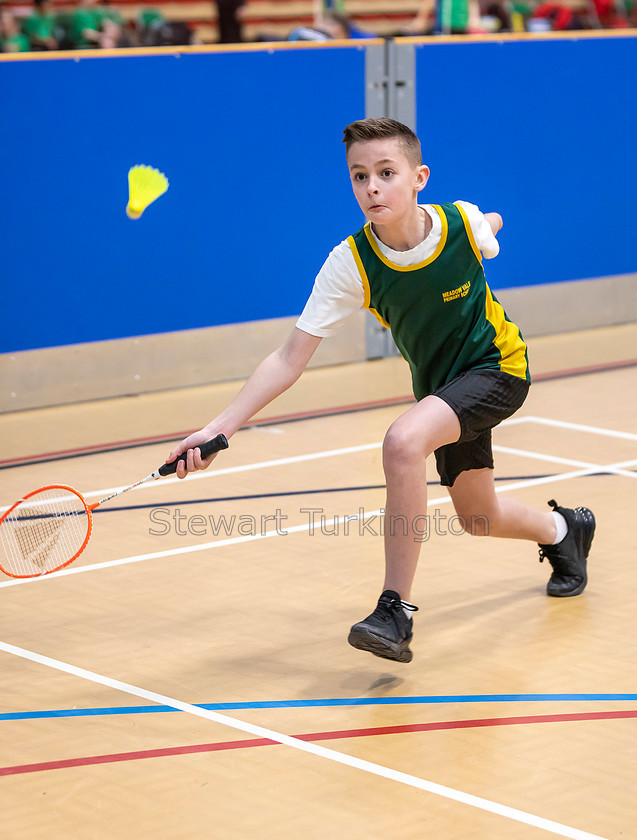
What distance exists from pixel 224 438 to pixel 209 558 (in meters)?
1.50

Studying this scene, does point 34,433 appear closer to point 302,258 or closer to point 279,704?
point 302,258

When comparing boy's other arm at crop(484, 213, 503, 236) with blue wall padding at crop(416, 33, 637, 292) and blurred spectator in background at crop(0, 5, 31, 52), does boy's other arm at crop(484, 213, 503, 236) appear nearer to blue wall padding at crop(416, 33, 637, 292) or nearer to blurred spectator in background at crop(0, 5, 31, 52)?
blue wall padding at crop(416, 33, 637, 292)

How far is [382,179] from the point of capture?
4.40m

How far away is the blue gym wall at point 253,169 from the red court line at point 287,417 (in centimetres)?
111

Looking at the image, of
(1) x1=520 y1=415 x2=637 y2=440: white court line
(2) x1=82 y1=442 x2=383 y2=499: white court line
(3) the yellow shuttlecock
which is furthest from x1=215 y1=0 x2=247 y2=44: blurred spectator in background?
(3) the yellow shuttlecock

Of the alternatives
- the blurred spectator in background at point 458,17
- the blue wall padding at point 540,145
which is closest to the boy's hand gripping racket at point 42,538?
the blue wall padding at point 540,145

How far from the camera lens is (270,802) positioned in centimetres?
360

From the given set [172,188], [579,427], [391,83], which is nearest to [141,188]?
[579,427]

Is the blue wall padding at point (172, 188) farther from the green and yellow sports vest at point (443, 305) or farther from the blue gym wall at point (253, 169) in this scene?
the green and yellow sports vest at point (443, 305)

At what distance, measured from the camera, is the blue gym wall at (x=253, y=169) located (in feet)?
27.2

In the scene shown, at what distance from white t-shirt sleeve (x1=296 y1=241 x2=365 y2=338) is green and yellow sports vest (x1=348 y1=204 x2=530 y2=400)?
0.03 metres

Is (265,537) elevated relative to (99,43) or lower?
lower

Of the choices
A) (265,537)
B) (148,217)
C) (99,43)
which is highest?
(99,43)

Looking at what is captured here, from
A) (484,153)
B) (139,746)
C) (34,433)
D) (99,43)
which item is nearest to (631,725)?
(139,746)
